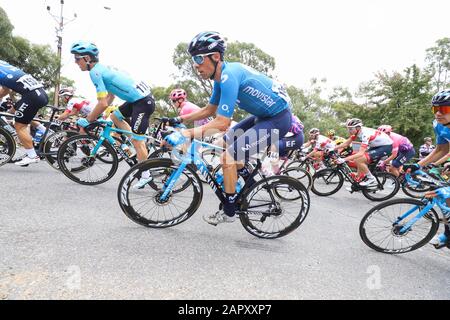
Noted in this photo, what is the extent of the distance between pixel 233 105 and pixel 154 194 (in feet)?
4.32

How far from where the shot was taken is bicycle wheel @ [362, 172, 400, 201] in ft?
20.8

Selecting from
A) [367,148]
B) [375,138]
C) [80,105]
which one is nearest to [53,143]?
[80,105]

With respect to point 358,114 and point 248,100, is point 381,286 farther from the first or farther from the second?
point 358,114

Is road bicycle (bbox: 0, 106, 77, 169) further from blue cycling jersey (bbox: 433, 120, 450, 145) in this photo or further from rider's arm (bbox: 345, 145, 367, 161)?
rider's arm (bbox: 345, 145, 367, 161)

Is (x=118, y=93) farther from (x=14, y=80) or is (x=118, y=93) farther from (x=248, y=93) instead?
(x=248, y=93)

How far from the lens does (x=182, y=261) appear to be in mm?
2338

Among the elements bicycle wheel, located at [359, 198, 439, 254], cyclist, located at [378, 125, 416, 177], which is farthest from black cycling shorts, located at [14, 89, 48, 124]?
cyclist, located at [378, 125, 416, 177]

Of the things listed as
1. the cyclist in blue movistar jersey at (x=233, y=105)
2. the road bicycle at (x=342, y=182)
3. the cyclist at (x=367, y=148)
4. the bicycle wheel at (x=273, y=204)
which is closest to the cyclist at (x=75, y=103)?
the cyclist in blue movistar jersey at (x=233, y=105)

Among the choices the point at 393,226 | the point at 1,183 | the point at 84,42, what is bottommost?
the point at 1,183

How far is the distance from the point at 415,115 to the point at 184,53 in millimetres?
25346

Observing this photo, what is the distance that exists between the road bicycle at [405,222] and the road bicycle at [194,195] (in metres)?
0.81

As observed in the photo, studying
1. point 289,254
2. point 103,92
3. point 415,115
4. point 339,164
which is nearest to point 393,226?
point 289,254

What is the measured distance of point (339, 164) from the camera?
20.9 feet

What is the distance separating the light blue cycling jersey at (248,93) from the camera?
2.54m
